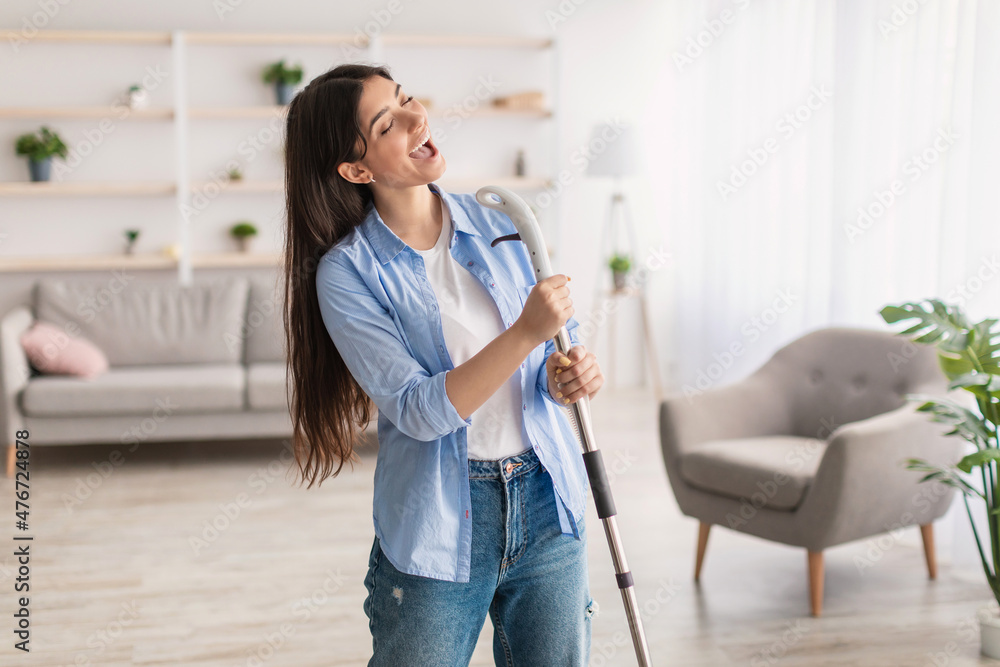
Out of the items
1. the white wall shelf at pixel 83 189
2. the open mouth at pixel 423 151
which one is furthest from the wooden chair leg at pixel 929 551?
the white wall shelf at pixel 83 189

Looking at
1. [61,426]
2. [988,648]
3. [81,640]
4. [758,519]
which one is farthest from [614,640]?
[61,426]

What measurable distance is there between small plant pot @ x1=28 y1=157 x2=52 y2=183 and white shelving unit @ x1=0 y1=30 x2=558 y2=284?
0.06 m

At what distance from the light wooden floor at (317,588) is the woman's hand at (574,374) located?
1.40 metres

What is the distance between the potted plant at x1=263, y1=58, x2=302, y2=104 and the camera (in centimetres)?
514

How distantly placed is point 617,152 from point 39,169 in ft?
10.4

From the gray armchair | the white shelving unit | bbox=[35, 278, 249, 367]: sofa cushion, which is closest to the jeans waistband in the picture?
the gray armchair

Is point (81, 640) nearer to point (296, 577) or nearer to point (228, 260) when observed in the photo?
point (296, 577)

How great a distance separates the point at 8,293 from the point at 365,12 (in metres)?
2.59

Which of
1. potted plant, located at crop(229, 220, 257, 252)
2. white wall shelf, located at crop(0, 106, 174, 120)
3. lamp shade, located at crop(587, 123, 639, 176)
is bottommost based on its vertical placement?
potted plant, located at crop(229, 220, 257, 252)

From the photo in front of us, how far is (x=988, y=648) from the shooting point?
240 centimetres

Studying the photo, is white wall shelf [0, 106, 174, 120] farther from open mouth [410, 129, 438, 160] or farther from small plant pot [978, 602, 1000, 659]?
small plant pot [978, 602, 1000, 659]

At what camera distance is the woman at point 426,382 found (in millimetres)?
1200

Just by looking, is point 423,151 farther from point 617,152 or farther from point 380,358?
point 617,152

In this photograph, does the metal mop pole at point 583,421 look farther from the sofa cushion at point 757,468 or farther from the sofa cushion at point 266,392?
the sofa cushion at point 266,392
